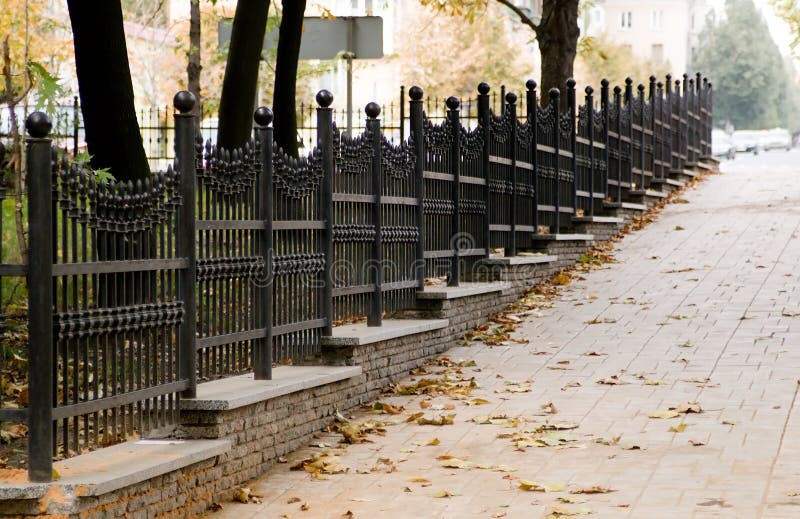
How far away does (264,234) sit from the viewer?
871cm

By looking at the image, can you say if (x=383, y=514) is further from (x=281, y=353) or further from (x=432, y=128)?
(x=432, y=128)

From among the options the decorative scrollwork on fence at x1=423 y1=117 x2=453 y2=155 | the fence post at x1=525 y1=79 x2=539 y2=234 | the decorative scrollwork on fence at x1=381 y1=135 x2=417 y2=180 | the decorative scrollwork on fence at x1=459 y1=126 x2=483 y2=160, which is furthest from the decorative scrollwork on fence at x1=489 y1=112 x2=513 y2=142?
the decorative scrollwork on fence at x1=381 y1=135 x2=417 y2=180

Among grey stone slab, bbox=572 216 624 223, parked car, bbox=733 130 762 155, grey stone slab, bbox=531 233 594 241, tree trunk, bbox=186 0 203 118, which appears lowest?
grey stone slab, bbox=531 233 594 241

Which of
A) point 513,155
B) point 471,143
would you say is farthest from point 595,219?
point 471,143

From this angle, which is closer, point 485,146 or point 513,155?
point 485,146

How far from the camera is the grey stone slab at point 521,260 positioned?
46.2 ft

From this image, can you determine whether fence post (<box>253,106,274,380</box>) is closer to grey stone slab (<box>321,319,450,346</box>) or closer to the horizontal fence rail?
the horizontal fence rail

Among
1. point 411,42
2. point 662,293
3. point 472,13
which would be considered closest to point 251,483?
point 662,293

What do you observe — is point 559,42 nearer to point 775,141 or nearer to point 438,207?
point 438,207

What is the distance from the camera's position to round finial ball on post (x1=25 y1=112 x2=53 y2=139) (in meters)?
6.07

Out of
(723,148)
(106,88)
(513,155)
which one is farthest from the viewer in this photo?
(723,148)

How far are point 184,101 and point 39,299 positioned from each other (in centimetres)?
176

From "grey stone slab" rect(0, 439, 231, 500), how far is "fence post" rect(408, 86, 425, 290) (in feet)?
15.3

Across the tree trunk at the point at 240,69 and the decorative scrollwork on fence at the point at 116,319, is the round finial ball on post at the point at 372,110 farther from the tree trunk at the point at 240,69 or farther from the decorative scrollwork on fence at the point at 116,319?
the decorative scrollwork on fence at the point at 116,319
